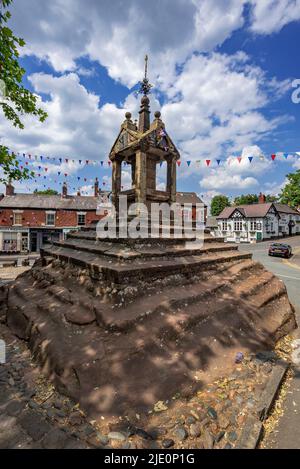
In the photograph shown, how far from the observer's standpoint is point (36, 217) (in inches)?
1145

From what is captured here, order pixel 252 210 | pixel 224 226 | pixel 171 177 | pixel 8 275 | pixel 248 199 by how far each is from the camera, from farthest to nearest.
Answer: pixel 248 199 < pixel 224 226 < pixel 252 210 < pixel 8 275 < pixel 171 177

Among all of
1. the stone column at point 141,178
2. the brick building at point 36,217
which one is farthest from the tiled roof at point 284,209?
the stone column at point 141,178

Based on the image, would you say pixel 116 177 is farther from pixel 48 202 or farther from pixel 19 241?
pixel 48 202

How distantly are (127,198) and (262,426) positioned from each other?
7.25m

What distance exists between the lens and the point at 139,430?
272 centimetres

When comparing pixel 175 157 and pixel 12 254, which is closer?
pixel 175 157

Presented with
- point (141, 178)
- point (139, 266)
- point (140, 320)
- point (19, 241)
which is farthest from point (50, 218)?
point (140, 320)

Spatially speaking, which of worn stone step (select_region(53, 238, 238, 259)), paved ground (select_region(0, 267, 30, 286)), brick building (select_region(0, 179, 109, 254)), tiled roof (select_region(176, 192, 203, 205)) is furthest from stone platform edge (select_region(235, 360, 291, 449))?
tiled roof (select_region(176, 192, 203, 205))

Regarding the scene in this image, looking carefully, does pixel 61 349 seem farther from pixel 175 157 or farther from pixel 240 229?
pixel 240 229

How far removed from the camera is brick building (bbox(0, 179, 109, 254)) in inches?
1097

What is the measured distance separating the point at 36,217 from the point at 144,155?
24.9 m

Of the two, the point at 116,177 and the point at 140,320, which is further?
the point at 116,177

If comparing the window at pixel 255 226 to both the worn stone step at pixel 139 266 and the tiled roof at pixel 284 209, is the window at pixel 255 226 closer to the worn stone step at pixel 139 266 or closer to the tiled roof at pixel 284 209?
the tiled roof at pixel 284 209
